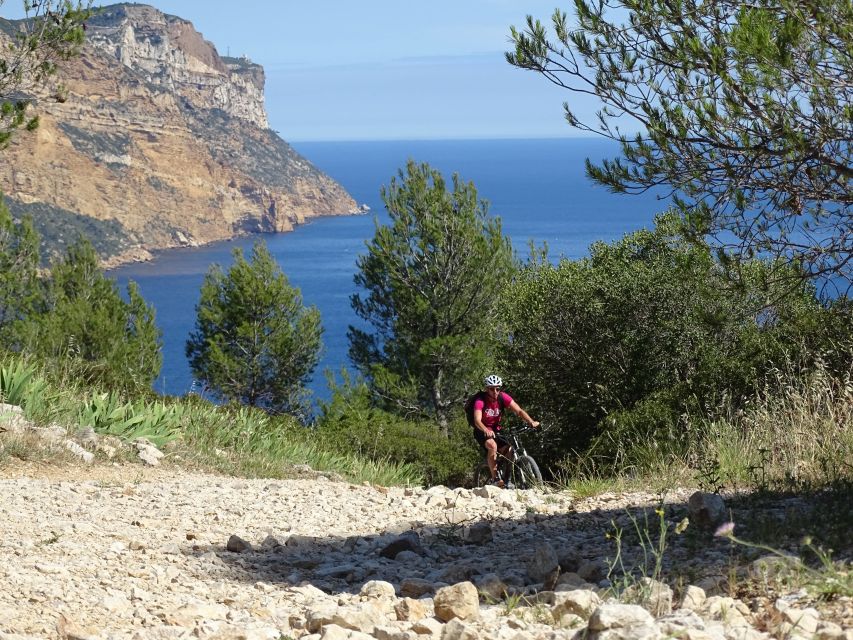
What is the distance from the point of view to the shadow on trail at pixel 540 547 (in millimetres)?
4461

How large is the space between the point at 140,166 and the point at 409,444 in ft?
467

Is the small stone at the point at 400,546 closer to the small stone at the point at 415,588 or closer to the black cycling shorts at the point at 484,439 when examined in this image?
the small stone at the point at 415,588

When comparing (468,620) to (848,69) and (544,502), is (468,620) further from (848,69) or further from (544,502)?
(848,69)

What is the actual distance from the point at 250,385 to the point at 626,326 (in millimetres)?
21686

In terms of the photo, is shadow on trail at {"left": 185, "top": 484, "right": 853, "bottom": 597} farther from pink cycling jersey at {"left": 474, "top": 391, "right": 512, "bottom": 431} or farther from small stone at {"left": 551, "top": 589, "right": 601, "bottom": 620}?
pink cycling jersey at {"left": 474, "top": 391, "right": 512, "bottom": 431}

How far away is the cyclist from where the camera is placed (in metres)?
→ 9.43

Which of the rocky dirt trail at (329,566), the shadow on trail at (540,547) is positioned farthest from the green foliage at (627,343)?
the shadow on trail at (540,547)

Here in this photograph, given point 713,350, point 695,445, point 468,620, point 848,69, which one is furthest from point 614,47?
point 713,350

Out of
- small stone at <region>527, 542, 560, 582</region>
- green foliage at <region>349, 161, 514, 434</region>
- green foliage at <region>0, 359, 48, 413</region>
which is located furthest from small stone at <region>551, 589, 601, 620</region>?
green foliage at <region>349, 161, 514, 434</region>

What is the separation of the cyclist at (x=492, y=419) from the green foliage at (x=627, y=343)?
3336 mm

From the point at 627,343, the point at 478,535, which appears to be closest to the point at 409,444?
the point at 627,343

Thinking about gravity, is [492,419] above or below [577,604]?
below

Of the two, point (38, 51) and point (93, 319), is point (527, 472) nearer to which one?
point (38, 51)

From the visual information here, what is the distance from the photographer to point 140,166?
152500 mm
